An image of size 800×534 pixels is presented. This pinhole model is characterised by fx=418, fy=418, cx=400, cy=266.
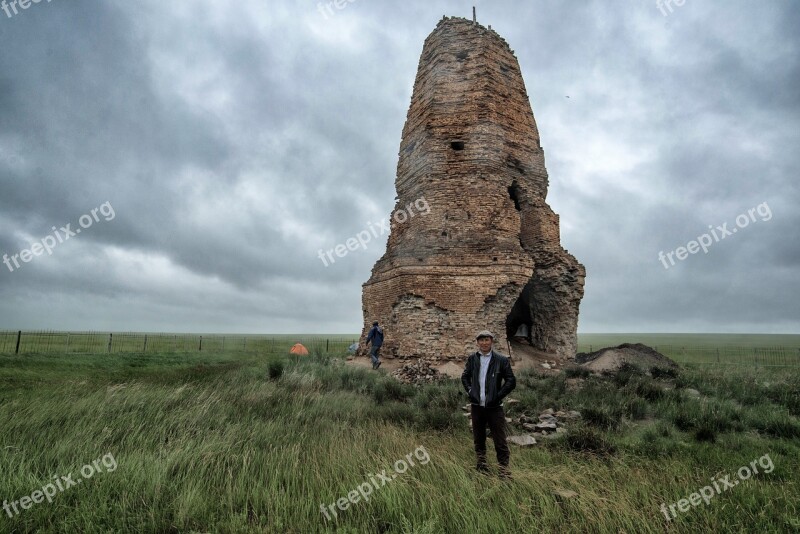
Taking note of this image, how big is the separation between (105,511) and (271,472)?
1404 millimetres

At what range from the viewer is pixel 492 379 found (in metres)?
4.77

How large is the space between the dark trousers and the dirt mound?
940 cm

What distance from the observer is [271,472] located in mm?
4316

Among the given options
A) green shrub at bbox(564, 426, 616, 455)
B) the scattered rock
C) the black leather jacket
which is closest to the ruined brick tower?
green shrub at bbox(564, 426, 616, 455)

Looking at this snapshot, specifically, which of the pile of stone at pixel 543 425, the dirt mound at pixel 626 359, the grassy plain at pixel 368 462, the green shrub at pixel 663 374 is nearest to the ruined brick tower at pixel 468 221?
the dirt mound at pixel 626 359

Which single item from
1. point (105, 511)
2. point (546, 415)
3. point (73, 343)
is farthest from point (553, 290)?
point (73, 343)

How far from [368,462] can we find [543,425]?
3.41m

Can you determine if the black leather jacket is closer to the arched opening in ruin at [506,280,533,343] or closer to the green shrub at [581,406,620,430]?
the green shrub at [581,406,620,430]

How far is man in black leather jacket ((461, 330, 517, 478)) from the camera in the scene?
4.72 metres

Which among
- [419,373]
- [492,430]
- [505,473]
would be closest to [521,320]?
[419,373]

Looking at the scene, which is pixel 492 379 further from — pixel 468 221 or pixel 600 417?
pixel 468 221

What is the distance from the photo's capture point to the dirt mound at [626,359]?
44.1 feet

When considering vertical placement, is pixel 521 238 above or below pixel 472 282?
above

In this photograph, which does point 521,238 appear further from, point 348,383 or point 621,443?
point 621,443
